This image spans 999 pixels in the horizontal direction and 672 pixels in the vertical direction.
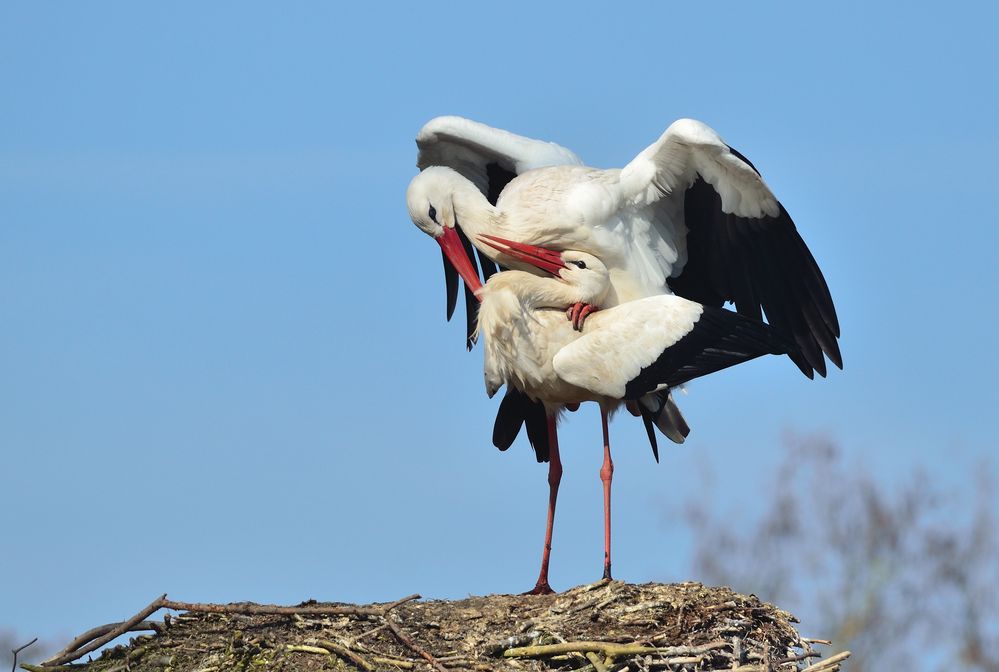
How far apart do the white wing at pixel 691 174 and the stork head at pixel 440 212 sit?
0.86m

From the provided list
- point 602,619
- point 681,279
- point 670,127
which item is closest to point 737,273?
point 681,279

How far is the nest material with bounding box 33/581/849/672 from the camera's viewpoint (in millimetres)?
5840

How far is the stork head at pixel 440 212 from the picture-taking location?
26.5ft

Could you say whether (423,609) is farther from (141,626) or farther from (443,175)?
(443,175)

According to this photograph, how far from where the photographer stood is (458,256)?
813cm

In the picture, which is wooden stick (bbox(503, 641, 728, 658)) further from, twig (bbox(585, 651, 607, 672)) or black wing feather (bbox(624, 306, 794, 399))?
black wing feather (bbox(624, 306, 794, 399))

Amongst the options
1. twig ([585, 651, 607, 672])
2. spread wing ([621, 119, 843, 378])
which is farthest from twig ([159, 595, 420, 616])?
spread wing ([621, 119, 843, 378])

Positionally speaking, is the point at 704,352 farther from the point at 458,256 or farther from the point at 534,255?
the point at 458,256

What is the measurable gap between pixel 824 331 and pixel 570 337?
1.24 m

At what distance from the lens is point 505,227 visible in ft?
25.4

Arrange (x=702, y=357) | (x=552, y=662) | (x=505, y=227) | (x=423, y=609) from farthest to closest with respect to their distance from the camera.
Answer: (x=505, y=227) → (x=702, y=357) → (x=423, y=609) → (x=552, y=662)

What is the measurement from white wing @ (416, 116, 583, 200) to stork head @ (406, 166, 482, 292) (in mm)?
512

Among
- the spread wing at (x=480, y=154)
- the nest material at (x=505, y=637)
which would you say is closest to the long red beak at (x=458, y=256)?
the spread wing at (x=480, y=154)

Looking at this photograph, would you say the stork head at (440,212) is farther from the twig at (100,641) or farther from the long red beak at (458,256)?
the twig at (100,641)
